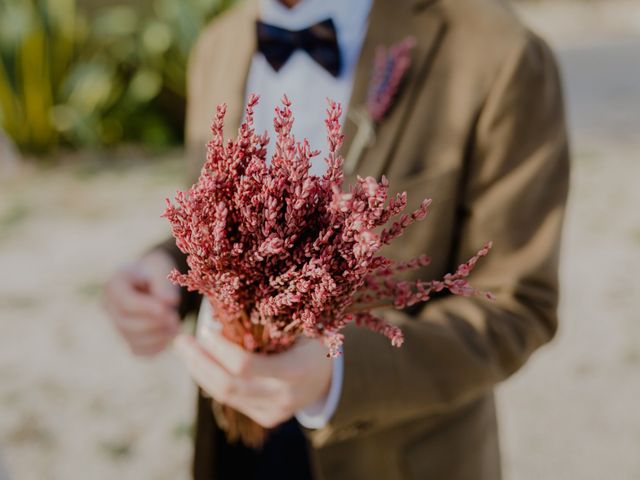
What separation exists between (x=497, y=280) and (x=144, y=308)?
0.80m

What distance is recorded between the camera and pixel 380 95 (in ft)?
5.31

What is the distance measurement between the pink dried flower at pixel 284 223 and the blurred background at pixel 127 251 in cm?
316

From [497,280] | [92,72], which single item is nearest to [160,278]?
[497,280]

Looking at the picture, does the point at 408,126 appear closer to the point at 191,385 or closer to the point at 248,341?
the point at 248,341

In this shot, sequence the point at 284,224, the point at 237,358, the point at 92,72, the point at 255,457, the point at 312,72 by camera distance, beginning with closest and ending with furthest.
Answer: the point at 284,224
the point at 237,358
the point at 312,72
the point at 255,457
the point at 92,72

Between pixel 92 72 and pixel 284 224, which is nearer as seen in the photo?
pixel 284 224

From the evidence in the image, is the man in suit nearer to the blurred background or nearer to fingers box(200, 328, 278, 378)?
fingers box(200, 328, 278, 378)

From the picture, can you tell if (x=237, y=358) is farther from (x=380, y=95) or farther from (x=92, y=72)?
(x=92, y=72)

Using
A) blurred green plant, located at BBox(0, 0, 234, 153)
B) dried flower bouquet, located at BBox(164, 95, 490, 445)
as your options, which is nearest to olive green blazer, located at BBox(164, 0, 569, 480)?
dried flower bouquet, located at BBox(164, 95, 490, 445)

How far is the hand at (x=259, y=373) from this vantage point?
3.93ft

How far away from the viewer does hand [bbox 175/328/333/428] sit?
1.20 meters

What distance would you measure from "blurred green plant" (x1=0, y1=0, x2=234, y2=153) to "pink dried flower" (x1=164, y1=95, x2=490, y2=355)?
7398 millimetres

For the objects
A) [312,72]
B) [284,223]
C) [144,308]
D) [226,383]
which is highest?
[284,223]

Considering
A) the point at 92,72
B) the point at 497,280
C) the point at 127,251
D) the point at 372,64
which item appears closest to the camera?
the point at 497,280
